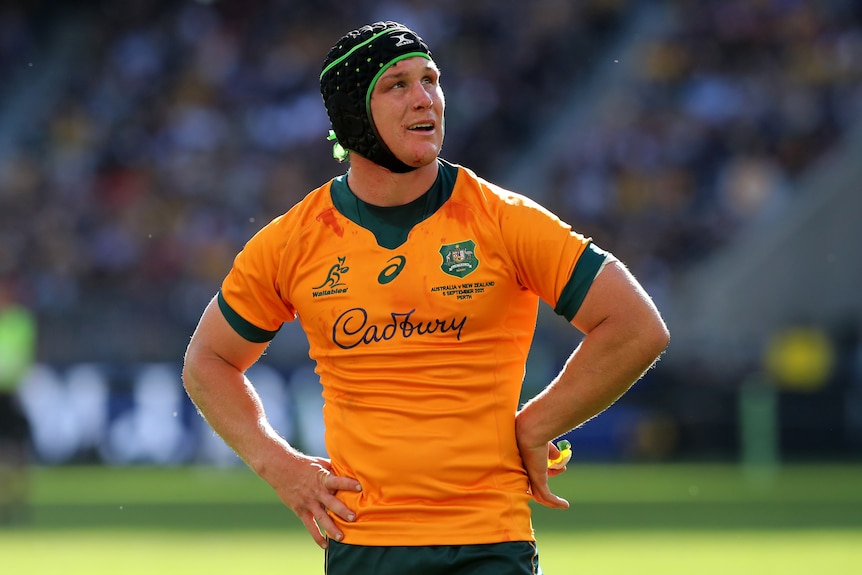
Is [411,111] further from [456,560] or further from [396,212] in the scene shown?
[456,560]

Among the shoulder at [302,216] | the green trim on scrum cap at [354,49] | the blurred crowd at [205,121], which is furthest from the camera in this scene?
the blurred crowd at [205,121]

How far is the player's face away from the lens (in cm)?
449

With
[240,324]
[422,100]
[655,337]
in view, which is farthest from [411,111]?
[655,337]

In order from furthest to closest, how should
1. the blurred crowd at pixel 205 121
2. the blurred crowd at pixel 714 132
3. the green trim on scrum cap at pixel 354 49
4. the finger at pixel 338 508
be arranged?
1. the blurred crowd at pixel 205 121
2. the blurred crowd at pixel 714 132
3. the green trim on scrum cap at pixel 354 49
4. the finger at pixel 338 508

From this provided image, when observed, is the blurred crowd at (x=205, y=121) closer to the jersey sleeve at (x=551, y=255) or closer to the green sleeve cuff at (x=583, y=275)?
the jersey sleeve at (x=551, y=255)

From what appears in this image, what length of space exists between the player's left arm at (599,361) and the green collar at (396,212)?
1.85 feet

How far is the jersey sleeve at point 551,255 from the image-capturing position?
4.32 m

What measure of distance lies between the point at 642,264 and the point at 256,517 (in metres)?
8.58

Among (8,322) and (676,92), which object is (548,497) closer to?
(8,322)

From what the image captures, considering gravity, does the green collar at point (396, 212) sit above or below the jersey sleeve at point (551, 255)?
above

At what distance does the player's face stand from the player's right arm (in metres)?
0.80

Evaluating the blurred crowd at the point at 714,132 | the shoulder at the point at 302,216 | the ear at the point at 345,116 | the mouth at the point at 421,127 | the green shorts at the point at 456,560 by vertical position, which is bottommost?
the green shorts at the point at 456,560

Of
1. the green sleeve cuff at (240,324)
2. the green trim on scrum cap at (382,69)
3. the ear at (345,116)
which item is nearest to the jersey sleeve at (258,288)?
the green sleeve cuff at (240,324)

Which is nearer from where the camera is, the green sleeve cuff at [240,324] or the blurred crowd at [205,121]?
the green sleeve cuff at [240,324]
